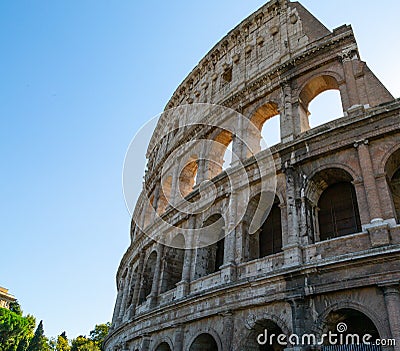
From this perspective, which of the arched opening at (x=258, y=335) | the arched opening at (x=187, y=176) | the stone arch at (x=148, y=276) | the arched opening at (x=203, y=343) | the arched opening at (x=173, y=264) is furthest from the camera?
the arched opening at (x=187, y=176)

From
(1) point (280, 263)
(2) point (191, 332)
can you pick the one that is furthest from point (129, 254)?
(1) point (280, 263)

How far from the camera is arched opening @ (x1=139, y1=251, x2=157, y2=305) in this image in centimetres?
1507

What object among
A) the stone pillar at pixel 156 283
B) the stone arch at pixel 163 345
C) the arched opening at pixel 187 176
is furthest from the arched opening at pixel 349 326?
the arched opening at pixel 187 176

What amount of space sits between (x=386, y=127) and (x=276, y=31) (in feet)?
25.9

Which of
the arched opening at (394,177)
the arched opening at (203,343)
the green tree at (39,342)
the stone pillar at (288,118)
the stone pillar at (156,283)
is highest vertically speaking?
the stone pillar at (288,118)

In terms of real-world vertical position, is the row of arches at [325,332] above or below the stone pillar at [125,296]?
below

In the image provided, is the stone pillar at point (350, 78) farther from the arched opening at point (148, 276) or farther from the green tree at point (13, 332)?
the green tree at point (13, 332)

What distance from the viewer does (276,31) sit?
50.3 ft

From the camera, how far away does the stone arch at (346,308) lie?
7.30 metres

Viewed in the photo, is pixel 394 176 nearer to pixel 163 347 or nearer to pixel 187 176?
pixel 163 347

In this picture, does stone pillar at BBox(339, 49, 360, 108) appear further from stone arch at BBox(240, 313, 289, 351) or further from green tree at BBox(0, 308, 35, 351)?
green tree at BBox(0, 308, 35, 351)

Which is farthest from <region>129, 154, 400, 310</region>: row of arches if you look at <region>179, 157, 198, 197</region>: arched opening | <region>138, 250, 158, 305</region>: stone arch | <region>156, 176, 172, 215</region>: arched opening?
<region>156, 176, 172, 215</region>: arched opening

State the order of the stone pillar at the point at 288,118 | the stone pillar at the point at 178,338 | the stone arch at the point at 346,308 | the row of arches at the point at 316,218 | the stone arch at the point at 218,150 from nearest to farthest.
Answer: the stone arch at the point at 346,308, the row of arches at the point at 316,218, the stone pillar at the point at 178,338, the stone pillar at the point at 288,118, the stone arch at the point at 218,150

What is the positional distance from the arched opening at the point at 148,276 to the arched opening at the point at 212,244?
139 inches
